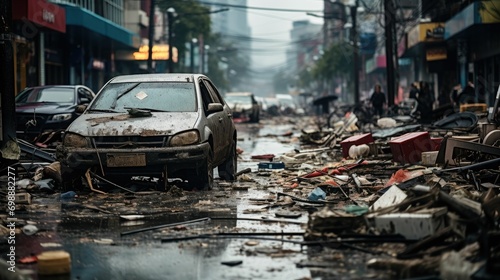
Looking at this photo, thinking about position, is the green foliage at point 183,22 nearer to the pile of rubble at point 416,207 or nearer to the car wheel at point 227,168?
the pile of rubble at point 416,207

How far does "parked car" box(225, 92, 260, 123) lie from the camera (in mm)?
48000

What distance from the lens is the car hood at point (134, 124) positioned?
12141 millimetres

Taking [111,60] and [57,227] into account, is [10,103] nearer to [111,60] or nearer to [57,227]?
[57,227]

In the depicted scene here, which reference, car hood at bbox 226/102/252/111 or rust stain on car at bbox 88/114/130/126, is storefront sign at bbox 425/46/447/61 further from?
rust stain on car at bbox 88/114/130/126

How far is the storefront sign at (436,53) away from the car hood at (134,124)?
38.9m

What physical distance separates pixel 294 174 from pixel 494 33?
87.0 ft

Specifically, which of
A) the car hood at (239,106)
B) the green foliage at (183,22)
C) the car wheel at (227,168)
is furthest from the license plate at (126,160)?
the green foliage at (183,22)

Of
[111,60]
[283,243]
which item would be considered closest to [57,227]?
[283,243]

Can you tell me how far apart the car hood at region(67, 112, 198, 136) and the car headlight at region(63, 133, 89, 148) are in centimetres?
7

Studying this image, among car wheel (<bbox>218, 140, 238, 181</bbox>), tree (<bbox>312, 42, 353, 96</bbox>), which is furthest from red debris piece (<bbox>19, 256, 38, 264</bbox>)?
tree (<bbox>312, 42, 353, 96</bbox>)

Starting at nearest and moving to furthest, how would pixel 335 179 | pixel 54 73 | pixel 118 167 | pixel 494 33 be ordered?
1. pixel 118 167
2. pixel 335 179
3. pixel 494 33
4. pixel 54 73

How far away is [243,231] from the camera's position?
8.73 m

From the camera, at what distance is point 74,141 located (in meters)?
12.2

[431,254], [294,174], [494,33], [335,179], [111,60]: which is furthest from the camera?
[111,60]
